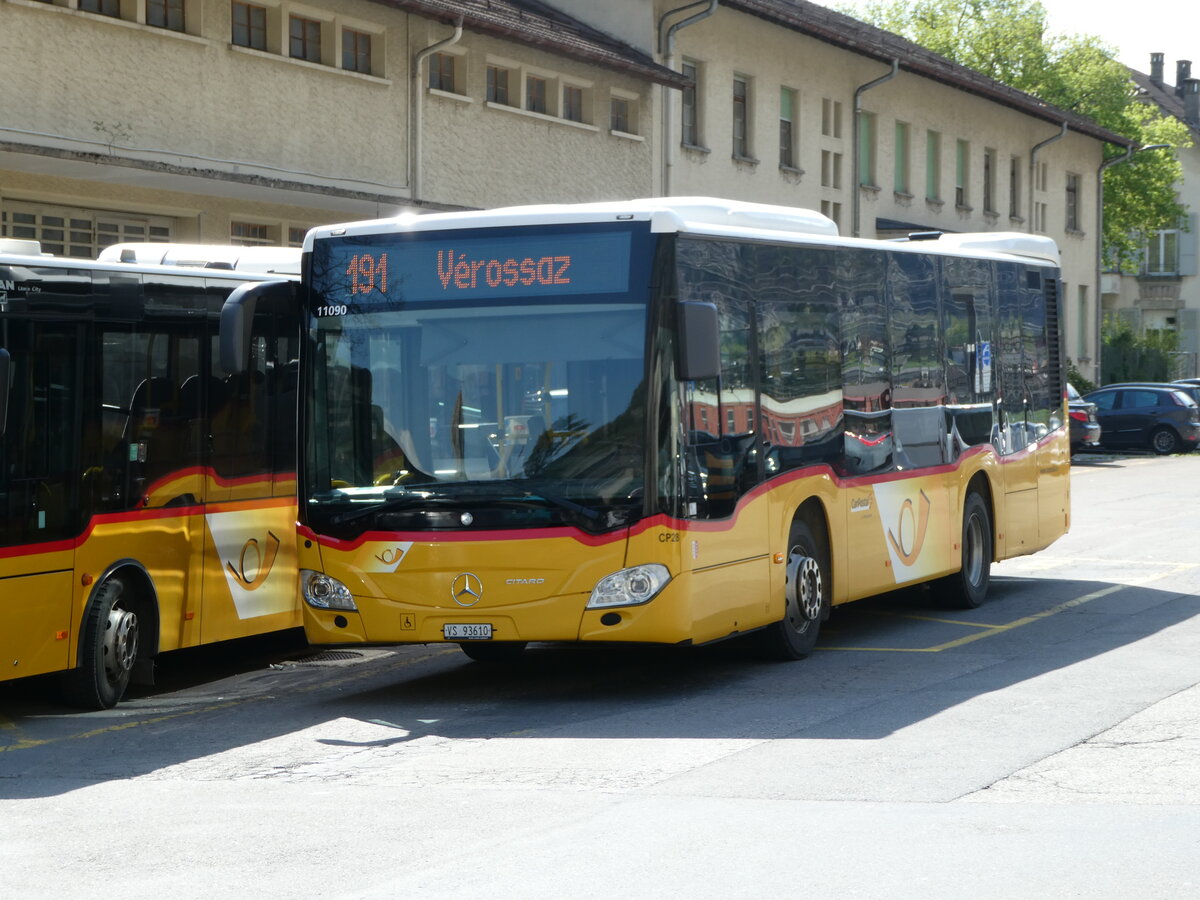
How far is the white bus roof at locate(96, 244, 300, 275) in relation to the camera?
12.9 meters

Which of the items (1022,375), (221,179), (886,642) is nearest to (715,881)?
(886,642)

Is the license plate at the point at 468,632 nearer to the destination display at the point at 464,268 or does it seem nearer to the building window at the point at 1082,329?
the destination display at the point at 464,268

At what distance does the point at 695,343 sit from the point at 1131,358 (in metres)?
54.1

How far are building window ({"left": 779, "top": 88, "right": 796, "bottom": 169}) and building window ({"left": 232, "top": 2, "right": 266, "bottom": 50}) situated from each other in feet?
54.3

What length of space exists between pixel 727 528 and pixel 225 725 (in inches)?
119

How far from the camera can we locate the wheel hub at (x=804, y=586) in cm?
1208

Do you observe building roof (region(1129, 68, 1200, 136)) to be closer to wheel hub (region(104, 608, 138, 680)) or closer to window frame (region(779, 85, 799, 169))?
window frame (region(779, 85, 799, 169))

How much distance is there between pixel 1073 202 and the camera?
56281 millimetres

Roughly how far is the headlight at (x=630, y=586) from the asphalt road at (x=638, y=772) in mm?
621

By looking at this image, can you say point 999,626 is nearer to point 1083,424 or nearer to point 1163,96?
point 1083,424

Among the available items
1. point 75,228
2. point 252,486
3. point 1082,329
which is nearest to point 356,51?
point 75,228

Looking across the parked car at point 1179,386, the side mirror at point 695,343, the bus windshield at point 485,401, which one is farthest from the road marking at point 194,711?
the parked car at point 1179,386

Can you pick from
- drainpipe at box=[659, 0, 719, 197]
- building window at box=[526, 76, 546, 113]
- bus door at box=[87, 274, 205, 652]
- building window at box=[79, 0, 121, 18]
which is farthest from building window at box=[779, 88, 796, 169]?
bus door at box=[87, 274, 205, 652]

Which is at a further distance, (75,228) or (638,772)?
(75,228)
